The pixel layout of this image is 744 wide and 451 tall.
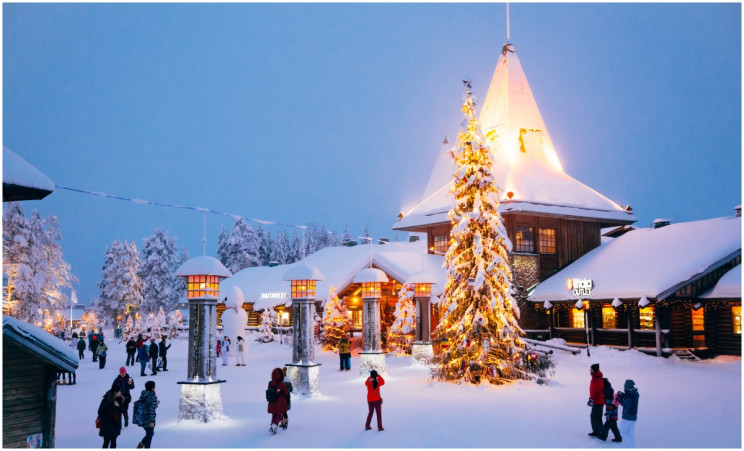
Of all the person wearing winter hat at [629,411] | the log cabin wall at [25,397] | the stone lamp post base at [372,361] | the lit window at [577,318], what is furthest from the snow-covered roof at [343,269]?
the person wearing winter hat at [629,411]

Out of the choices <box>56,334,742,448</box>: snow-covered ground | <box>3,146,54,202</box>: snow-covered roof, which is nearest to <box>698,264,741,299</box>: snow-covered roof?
<box>56,334,742,448</box>: snow-covered ground

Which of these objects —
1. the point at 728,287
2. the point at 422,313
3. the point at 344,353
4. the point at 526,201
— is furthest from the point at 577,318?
the point at 344,353

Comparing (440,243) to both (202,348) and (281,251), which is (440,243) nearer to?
(202,348)

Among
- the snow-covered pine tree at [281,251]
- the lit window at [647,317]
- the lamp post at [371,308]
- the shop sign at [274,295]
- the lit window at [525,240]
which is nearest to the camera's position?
the lamp post at [371,308]

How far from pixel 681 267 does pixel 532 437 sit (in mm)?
19355

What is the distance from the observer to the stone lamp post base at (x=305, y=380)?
63.7 ft

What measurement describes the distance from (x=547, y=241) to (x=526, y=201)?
3519 millimetres

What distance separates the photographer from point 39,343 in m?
10.3

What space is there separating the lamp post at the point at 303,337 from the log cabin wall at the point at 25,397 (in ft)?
30.2

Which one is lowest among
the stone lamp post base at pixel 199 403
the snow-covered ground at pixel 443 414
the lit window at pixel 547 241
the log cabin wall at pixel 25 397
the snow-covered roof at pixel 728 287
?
the snow-covered ground at pixel 443 414

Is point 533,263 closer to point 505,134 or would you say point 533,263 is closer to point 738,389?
point 505,134

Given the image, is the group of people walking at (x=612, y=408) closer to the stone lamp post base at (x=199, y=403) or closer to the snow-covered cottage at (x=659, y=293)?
the stone lamp post base at (x=199, y=403)

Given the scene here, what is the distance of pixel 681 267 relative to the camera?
96.1 feet

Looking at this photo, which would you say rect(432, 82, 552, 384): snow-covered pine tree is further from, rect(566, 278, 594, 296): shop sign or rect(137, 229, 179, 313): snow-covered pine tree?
rect(137, 229, 179, 313): snow-covered pine tree
